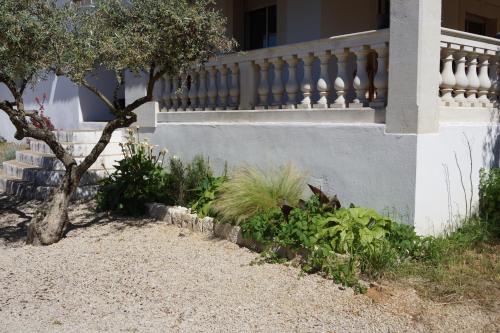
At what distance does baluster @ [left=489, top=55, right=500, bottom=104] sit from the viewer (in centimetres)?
632

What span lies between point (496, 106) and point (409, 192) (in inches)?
86.6

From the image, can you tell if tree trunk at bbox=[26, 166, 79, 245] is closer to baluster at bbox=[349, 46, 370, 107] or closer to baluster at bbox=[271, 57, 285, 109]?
baluster at bbox=[271, 57, 285, 109]

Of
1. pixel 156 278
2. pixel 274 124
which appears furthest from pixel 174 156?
pixel 156 278

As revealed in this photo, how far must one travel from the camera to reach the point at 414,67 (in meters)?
5.06

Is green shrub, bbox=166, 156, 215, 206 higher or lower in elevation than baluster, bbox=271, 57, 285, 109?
lower

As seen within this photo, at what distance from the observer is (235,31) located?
10094 millimetres

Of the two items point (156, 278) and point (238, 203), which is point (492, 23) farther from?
point (156, 278)

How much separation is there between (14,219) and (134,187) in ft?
5.65

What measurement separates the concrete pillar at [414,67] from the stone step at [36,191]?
4.93m

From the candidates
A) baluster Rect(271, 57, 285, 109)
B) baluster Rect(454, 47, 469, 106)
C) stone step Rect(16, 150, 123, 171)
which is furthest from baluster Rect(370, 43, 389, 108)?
stone step Rect(16, 150, 123, 171)

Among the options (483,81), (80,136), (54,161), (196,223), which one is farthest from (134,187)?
(483,81)

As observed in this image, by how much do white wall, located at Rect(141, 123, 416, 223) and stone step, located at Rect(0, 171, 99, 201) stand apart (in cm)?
208

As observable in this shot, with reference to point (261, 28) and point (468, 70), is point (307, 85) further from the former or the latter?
point (261, 28)

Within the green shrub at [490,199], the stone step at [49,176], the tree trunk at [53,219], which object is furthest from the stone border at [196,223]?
the green shrub at [490,199]
